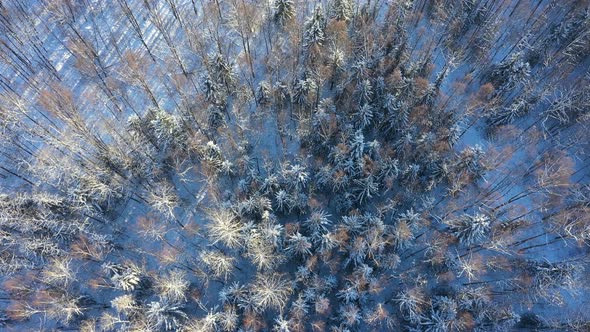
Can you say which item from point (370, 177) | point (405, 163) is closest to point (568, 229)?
point (405, 163)

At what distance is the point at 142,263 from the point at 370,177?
19036 millimetres

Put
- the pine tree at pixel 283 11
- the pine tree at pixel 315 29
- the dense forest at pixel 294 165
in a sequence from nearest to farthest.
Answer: the dense forest at pixel 294 165 → the pine tree at pixel 315 29 → the pine tree at pixel 283 11

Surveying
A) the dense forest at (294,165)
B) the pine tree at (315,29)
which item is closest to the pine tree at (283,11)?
the dense forest at (294,165)

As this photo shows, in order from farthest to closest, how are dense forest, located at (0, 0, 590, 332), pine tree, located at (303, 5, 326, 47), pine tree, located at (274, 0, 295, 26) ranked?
1. pine tree, located at (274, 0, 295, 26)
2. pine tree, located at (303, 5, 326, 47)
3. dense forest, located at (0, 0, 590, 332)

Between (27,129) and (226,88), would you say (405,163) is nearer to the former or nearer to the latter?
(226,88)

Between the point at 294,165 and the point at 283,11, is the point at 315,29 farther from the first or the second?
the point at 294,165

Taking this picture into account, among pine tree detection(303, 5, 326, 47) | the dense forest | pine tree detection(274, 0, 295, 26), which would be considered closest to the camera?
the dense forest

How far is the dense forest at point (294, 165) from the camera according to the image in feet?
93.5

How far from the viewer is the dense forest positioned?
A: 2848 cm

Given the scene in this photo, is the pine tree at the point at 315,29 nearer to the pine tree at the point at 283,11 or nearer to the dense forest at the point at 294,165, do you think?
the dense forest at the point at 294,165

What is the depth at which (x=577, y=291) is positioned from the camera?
3020 cm

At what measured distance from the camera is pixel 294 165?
32.8 m

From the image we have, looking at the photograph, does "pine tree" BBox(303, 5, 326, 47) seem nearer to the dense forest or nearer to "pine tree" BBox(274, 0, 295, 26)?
the dense forest

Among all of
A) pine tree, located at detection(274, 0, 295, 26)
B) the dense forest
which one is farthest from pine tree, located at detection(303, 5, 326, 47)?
pine tree, located at detection(274, 0, 295, 26)
